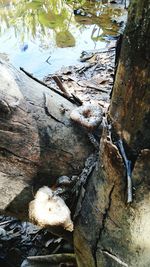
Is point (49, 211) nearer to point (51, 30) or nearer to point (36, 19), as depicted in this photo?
point (51, 30)

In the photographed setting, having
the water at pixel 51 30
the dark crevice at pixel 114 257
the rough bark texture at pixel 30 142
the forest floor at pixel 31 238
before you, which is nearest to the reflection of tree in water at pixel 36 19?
the water at pixel 51 30

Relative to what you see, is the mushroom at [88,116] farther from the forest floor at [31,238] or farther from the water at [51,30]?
the water at [51,30]

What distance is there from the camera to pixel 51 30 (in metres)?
5.53

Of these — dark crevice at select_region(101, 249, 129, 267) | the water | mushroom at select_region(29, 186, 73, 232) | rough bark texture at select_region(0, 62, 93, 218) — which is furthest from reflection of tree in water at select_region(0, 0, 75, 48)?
dark crevice at select_region(101, 249, 129, 267)

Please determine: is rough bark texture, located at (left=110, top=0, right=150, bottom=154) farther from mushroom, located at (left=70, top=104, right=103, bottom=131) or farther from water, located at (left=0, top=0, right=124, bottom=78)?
water, located at (left=0, top=0, right=124, bottom=78)

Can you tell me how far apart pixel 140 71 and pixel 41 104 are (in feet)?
2.26

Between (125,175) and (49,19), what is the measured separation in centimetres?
513

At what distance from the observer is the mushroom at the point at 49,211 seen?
4.70ft

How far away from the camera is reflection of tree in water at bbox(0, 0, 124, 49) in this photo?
5.30m

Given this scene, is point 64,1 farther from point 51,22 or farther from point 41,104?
point 41,104

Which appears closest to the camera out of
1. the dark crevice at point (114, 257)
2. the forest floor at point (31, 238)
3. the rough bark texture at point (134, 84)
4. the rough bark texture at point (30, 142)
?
the rough bark texture at point (134, 84)


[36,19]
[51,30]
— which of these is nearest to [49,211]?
[51,30]

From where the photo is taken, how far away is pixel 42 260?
2.02 meters

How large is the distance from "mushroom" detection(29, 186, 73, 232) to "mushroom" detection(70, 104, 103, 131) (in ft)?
1.14
